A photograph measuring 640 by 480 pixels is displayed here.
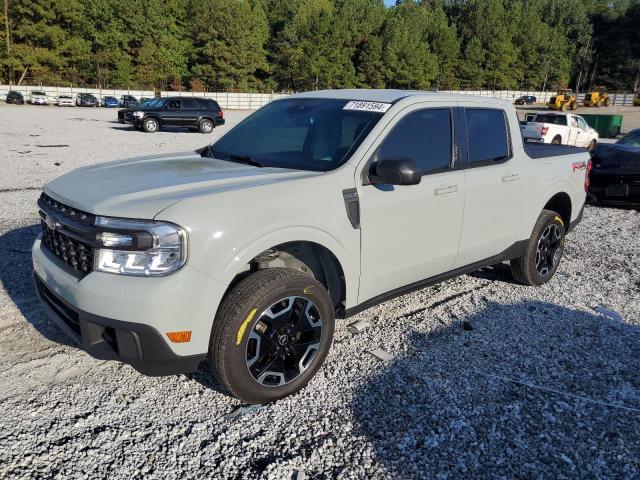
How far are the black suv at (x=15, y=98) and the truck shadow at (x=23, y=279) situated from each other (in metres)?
48.9

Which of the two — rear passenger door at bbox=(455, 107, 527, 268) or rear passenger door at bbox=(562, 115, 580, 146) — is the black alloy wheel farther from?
rear passenger door at bbox=(562, 115, 580, 146)

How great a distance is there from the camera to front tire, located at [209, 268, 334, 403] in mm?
2691

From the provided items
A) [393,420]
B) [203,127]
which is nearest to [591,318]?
[393,420]

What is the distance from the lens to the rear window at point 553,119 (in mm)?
18891

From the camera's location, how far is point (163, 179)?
3.05m

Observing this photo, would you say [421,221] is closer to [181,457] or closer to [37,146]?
[181,457]

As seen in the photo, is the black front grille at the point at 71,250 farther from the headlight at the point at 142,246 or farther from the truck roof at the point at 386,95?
the truck roof at the point at 386,95

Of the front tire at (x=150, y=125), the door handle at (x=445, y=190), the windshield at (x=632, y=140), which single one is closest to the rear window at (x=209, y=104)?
the front tire at (x=150, y=125)

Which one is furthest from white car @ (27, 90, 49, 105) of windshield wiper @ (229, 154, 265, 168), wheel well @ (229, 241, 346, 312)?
wheel well @ (229, 241, 346, 312)

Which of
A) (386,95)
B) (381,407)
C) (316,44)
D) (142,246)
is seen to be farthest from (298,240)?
(316,44)

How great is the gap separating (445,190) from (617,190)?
6851 millimetres

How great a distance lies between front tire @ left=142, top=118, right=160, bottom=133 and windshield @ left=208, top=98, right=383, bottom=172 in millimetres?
19853

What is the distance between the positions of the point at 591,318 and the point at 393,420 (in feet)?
8.04

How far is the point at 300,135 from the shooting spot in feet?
12.5
